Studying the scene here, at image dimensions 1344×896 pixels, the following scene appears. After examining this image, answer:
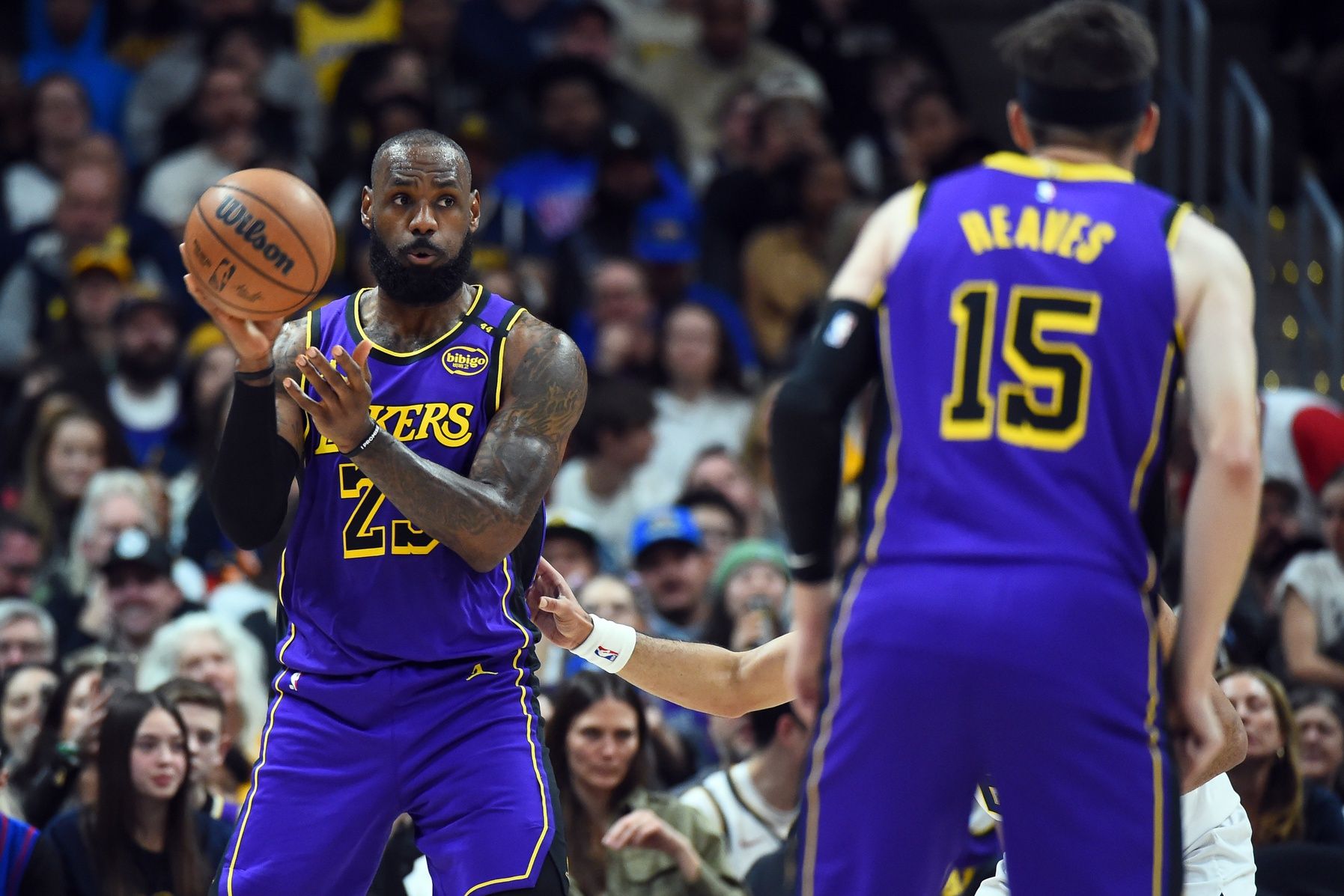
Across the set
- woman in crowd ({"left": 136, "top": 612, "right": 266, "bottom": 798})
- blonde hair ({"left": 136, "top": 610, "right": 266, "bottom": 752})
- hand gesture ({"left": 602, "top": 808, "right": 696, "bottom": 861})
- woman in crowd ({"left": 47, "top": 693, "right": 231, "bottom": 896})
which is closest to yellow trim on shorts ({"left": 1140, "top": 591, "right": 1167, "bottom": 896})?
hand gesture ({"left": 602, "top": 808, "right": 696, "bottom": 861})

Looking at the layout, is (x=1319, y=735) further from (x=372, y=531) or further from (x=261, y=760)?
(x=261, y=760)

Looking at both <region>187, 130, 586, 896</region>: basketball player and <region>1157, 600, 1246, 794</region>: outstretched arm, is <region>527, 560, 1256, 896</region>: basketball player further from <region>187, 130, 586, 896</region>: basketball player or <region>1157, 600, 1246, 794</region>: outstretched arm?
<region>187, 130, 586, 896</region>: basketball player

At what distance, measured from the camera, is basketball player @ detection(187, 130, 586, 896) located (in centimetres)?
490

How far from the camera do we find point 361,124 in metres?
13.2

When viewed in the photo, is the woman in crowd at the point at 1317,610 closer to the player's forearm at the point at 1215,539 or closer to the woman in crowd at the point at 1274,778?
the woman in crowd at the point at 1274,778

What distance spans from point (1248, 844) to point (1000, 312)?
300 centimetres

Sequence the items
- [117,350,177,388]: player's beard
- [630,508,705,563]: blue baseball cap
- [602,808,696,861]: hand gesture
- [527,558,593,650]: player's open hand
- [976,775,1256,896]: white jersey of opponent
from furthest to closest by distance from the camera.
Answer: [117,350,177,388]: player's beard → [630,508,705,563]: blue baseball cap → [602,808,696,861]: hand gesture → [976,775,1256,896]: white jersey of opponent → [527,558,593,650]: player's open hand

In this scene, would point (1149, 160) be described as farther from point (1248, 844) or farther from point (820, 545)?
point (820, 545)

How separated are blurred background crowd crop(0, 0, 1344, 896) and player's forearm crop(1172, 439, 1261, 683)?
272 centimetres

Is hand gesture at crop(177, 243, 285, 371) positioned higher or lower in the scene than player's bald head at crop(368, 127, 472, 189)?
lower

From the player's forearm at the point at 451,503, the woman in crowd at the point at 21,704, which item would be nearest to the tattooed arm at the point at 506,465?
the player's forearm at the point at 451,503

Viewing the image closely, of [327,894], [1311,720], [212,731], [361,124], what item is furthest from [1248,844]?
[361,124]

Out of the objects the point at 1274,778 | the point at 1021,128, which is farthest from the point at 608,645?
the point at 1274,778

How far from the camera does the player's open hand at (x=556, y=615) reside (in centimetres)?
551
